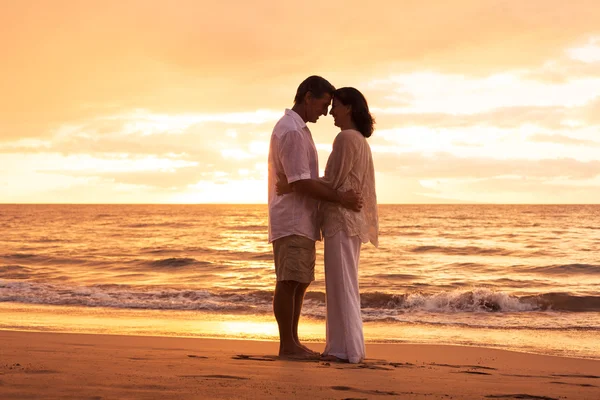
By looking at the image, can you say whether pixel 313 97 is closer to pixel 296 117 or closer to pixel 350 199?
pixel 296 117

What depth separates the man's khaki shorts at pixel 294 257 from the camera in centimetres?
462

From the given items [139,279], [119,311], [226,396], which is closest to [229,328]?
[119,311]

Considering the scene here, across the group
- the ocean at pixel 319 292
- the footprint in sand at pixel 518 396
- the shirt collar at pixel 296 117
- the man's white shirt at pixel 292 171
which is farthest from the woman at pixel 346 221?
the ocean at pixel 319 292

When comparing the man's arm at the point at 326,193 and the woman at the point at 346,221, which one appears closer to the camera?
the man's arm at the point at 326,193

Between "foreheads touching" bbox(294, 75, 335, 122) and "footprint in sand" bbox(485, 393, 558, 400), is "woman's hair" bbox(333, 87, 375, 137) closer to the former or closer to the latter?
"foreheads touching" bbox(294, 75, 335, 122)

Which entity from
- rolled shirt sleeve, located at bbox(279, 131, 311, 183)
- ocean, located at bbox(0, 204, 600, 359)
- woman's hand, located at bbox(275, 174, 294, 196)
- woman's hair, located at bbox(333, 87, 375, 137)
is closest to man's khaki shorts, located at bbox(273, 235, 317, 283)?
woman's hand, located at bbox(275, 174, 294, 196)

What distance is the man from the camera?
453 cm

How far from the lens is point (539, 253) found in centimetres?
2434

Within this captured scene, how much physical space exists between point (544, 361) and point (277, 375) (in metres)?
3.34

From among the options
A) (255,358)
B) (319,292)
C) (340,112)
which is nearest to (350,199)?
(340,112)

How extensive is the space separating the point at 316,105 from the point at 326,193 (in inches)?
26.0

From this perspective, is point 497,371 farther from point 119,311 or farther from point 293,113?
point 119,311

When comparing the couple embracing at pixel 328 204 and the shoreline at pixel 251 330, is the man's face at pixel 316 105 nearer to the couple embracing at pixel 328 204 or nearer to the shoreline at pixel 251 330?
the couple embracing at pixel 328 204

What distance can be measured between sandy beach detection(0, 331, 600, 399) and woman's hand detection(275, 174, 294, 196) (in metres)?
1.21
